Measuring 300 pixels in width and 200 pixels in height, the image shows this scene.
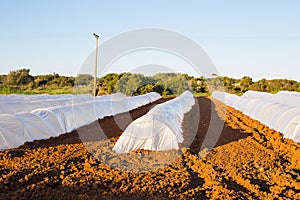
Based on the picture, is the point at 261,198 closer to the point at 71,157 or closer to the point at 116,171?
the point at 116,171

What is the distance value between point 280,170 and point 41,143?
19.8ft

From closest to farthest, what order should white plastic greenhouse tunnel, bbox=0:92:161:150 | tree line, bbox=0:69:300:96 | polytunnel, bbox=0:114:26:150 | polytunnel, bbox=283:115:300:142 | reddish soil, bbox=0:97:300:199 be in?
reddish soil, bbox=0:97:300:199 → polytunnel, bbox=0:114:26:150 → white plastic greenhouse tunnel, bbox=0:92:161:150 → polytunnel, bbox=283:115:300:142 → tree line, bbox=0:69:300:96

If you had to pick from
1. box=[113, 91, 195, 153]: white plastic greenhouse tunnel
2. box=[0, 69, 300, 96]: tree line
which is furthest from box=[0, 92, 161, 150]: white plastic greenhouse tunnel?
box=[0, 69, 300, 96]: tree line

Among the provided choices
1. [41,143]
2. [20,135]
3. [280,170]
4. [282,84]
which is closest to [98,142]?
[41,143]

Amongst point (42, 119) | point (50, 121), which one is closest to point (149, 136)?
point (42, 119)

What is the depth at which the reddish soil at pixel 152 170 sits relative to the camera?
518cm

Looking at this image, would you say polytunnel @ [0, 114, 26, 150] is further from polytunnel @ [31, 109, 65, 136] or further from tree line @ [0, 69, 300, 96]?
tree line @ [0, 69, 300, 96]

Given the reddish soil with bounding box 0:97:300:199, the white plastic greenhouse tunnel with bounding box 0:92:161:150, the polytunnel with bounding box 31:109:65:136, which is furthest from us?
the polytunnel with bounding box 31:109:65:136

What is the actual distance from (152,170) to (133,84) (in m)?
27.2

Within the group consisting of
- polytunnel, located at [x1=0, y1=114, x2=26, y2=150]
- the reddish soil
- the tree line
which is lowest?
the reddish soil

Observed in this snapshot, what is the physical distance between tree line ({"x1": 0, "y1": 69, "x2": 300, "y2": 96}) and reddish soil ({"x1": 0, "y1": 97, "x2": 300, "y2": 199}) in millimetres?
24052

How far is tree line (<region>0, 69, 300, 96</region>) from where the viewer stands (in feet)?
115

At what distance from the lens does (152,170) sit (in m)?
6.55

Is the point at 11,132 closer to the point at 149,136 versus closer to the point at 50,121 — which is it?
the point at 50,121
